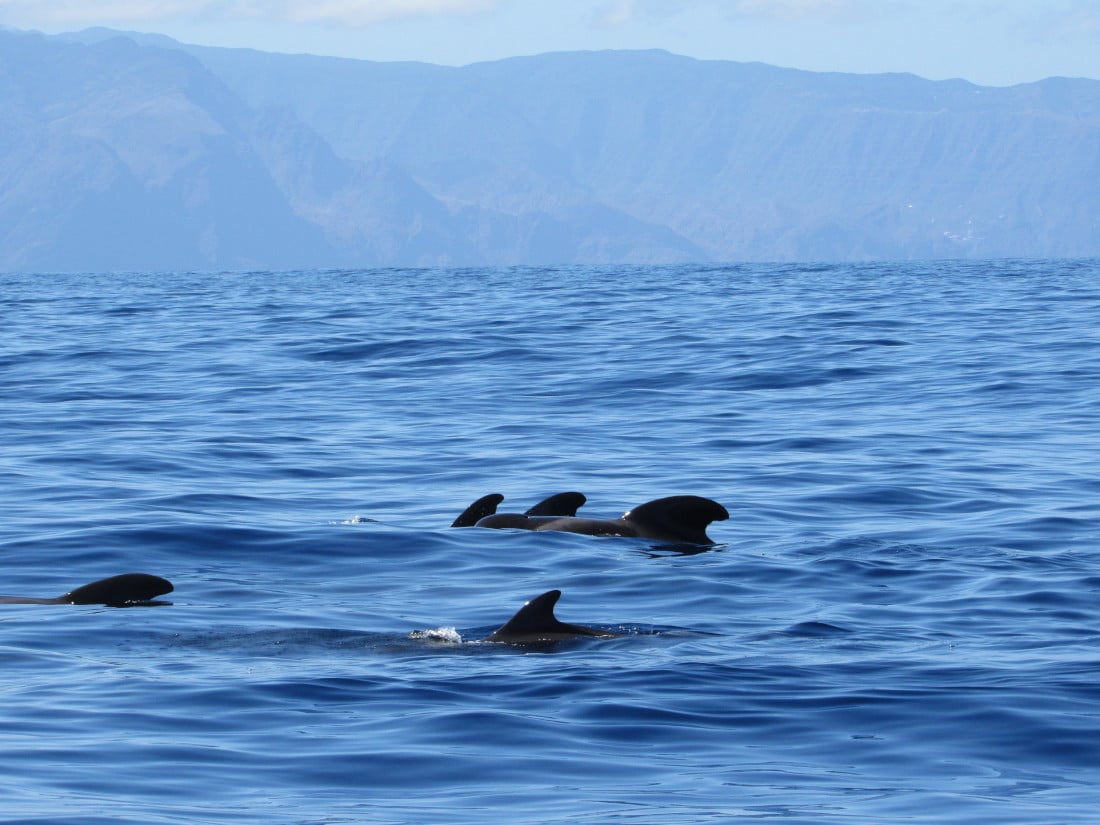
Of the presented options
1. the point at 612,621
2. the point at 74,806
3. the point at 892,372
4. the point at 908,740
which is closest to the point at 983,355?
the point at 892,372

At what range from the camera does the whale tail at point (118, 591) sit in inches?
421

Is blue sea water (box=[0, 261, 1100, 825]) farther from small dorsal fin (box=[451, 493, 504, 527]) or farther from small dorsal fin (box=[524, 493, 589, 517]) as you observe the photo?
small dorsal fin (box=[524, 493, 589, 517])

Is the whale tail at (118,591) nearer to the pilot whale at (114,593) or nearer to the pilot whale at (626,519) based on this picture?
the pilot whale at (114,593)

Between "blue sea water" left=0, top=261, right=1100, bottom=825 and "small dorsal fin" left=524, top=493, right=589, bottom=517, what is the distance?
1.73 ft

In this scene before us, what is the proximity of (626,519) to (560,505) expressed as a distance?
747 millimetres

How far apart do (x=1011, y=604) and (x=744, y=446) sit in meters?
7.99

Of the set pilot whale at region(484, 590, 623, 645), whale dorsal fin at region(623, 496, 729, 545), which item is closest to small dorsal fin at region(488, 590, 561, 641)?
pilot whale at region(484, 590, 623, 645)

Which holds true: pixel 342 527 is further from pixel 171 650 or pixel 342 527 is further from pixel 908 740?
pixel 908 740

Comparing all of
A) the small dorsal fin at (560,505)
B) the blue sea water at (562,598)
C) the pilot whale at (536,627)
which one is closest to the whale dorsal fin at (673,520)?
the blue sea water at (562,598)

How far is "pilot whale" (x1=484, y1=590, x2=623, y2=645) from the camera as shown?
9.12 m

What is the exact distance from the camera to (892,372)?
2602 centimetres

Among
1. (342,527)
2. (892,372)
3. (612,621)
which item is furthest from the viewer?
(892,372)

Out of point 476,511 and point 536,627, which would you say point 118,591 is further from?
point 476,511

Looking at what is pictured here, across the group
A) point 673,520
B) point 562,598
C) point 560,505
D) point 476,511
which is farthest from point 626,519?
point 562,598
